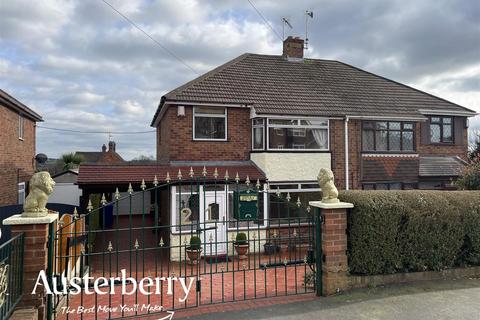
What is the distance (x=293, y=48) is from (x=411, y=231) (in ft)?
41.5

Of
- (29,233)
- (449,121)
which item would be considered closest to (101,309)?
(29,233)

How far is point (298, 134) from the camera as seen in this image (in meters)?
13.1

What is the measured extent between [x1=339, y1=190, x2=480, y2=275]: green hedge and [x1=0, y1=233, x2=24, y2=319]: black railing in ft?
15.6

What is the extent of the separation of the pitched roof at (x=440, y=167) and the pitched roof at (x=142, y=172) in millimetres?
7436

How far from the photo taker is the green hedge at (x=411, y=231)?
587cm

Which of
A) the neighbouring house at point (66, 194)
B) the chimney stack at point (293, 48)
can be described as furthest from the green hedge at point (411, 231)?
the neighbouring house at point (66, 194)

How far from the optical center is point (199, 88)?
41.7 ft

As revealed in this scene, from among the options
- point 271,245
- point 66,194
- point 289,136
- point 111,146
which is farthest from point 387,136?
point 111,146

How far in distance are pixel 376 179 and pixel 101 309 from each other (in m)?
11.3

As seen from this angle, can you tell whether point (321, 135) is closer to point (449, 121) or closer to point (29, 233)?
point (449, 121)

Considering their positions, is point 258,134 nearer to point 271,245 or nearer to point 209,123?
point 209,123

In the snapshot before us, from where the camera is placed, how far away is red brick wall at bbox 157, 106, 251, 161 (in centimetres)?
1205

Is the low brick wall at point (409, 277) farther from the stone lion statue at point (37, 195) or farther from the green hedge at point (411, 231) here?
the stone lion statue at point (37, 195)

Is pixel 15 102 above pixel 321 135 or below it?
above
